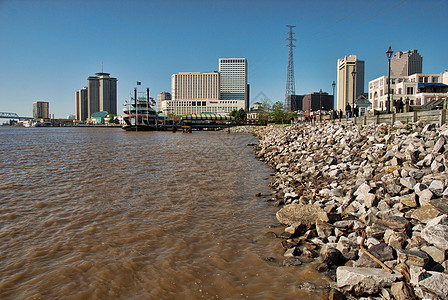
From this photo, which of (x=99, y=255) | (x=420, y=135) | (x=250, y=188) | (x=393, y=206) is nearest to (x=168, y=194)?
(x=250, y=188)

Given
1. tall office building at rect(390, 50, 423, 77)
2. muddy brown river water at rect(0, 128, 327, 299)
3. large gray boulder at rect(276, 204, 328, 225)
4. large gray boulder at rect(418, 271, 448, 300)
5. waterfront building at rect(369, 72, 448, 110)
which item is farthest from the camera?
tall office building at rect(390, 50, 423, 77)

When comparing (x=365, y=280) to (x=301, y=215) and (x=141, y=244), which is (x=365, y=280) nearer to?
(x=301, y=215)

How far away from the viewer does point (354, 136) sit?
1708 cm

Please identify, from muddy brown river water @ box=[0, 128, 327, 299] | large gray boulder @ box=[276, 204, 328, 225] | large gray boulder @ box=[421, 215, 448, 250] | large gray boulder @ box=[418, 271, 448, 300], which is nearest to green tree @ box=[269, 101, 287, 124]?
muddy brown river water @ box=[0, 128, 327, 299]

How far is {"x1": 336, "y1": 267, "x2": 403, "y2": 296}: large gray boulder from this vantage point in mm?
5039

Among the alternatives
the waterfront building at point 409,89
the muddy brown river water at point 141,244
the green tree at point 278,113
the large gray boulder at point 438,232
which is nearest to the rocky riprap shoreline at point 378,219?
the large gray boulder at point 438,232

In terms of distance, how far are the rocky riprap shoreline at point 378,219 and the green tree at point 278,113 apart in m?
98.2

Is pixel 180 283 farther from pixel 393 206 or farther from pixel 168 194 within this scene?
pixel 168 194

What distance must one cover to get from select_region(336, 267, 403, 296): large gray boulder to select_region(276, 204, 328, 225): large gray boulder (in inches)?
106

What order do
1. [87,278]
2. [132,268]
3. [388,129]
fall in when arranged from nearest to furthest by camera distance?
[87,278] → [132,268] → [388,129]

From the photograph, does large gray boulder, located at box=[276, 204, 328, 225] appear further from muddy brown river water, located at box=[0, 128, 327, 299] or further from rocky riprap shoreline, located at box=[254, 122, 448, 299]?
muddy brown river water, located at box=[0, 128, 327, 299]

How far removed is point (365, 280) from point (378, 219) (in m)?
2.39

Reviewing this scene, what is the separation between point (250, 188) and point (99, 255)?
26.6ft

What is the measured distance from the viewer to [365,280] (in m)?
5.10
